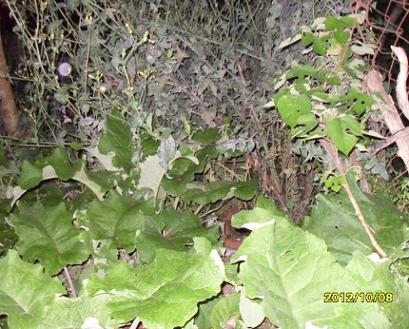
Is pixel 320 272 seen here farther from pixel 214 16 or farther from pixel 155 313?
pixel 214 16

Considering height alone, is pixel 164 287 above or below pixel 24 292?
above

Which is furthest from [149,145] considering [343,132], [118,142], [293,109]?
[343,132]

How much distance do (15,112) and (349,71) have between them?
7.70 feet

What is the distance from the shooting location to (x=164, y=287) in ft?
3.92

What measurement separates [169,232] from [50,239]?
0.41 metres

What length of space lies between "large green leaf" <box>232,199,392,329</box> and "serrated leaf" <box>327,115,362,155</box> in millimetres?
274

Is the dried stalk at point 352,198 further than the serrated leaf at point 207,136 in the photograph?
No

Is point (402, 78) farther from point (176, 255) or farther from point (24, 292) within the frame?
point (24, 292)

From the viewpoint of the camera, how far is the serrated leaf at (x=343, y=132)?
134 cm

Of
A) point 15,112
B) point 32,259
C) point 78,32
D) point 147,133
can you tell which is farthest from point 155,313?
point 15,112

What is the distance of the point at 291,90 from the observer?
1.46 meters

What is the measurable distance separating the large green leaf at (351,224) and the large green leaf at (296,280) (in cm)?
28
